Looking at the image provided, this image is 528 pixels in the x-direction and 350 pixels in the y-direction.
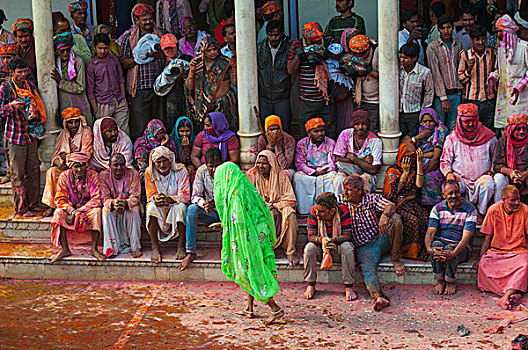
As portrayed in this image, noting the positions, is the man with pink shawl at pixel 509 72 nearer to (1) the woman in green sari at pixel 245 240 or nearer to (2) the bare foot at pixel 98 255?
(1) the woman in green sari at pixel 245 240

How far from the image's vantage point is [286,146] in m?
11.1

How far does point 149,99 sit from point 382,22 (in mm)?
3339

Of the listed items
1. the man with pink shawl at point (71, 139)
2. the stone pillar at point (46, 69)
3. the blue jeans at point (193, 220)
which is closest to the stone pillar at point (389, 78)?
the blue jeans at point (193, 220)

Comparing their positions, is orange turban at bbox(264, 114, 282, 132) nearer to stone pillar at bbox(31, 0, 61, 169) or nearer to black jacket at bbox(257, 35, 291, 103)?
black jacket at bbox(257, 35, 291, 103)

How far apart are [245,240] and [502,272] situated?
2.87 meters

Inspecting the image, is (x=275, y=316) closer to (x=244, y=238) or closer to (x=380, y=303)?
(x=244, y=238)

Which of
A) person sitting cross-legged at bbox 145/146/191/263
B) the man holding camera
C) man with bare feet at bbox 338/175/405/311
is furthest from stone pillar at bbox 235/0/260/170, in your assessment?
man with bare feet at bbox 338/175/405/311

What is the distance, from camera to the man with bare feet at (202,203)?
10523 mm

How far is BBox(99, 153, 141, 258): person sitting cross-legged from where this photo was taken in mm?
10711

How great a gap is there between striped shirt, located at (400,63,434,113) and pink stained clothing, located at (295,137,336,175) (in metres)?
1.07

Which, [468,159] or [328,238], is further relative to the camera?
[468,159]

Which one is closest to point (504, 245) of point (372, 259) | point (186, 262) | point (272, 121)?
point (372, 259)

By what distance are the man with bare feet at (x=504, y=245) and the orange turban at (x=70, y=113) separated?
210 inches

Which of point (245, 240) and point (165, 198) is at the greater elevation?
point (165, 198)
